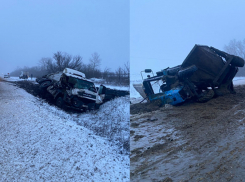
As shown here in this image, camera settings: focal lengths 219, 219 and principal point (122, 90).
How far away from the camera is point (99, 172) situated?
10.3ft

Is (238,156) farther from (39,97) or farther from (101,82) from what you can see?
(39,97)

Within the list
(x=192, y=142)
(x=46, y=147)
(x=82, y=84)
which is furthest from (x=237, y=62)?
(x=46, y=147)

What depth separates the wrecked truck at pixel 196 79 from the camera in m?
3.79

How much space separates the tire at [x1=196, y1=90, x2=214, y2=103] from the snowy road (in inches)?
64.2

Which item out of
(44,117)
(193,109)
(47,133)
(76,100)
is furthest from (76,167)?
(193,109)

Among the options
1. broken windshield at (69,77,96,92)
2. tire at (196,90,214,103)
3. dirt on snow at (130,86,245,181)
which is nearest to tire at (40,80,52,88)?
broken windshield at (69,77,96,92)

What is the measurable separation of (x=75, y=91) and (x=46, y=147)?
1484 millimetres

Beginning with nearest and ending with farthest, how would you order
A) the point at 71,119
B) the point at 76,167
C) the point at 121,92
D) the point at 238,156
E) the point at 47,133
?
the point at 238,156
the point at 76,167
the point at 47,133
the point at 71,119
the point at 121,92

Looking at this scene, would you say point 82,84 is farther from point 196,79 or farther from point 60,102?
point 196,79

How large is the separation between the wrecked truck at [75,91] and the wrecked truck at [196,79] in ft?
2.27

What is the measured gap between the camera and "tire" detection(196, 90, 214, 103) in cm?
373

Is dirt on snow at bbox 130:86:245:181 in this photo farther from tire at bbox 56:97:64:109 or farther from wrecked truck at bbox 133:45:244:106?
tire at bbox 56:97:64:109

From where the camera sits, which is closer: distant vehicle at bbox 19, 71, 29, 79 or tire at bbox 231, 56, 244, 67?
tire at bbox 231, 56, 244, 67

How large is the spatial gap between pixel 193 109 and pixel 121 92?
4.40ft
